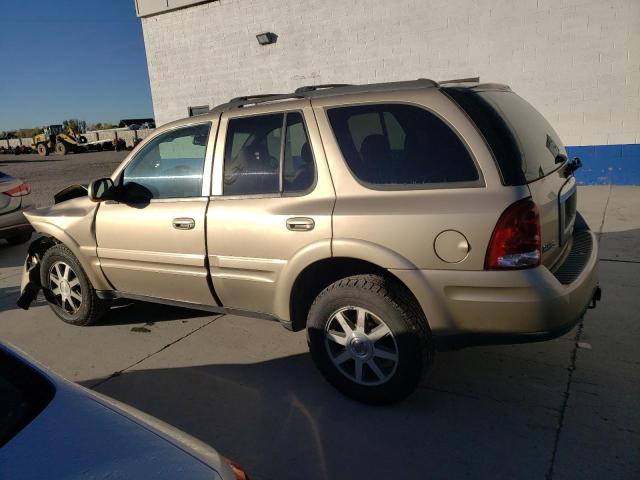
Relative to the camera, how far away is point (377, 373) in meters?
2.89

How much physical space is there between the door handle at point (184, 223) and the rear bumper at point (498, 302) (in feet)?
4.83

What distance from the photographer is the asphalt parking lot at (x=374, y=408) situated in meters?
2.48

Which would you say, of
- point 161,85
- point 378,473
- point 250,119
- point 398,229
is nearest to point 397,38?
point 161,85

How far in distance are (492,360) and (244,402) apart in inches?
66.1

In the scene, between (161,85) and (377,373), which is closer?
(377,373)

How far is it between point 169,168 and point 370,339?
198 centimetres

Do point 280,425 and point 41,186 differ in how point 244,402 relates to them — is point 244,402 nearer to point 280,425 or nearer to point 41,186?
point 280,425

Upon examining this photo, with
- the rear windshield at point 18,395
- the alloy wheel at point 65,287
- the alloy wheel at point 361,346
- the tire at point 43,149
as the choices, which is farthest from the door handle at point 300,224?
the tire at point 43,149

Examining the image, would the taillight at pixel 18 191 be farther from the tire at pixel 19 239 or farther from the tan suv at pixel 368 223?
the tan suv at pixel 368 223

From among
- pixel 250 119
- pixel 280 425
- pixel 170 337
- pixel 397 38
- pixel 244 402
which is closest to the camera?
pixel 280 425

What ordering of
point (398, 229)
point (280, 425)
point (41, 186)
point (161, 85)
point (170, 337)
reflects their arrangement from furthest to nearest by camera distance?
point (41, 186) → point (161, 85) → point (170, 337) → point (280, 425) → point (398, 229)

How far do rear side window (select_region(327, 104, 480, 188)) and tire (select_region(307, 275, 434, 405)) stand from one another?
0.60m

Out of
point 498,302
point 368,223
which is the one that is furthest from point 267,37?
point 498,302

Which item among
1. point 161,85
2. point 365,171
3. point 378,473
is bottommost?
point 378,473
